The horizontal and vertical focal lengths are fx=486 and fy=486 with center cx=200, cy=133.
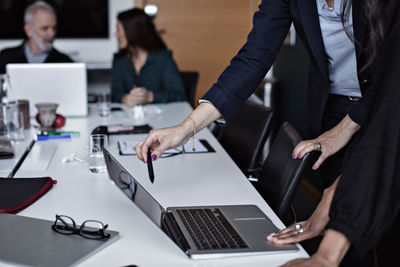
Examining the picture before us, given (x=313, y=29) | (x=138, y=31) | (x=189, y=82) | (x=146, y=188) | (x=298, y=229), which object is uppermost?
(x=313, y=29)

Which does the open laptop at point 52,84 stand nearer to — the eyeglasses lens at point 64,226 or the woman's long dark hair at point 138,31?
the woman's long dark hair at point 138,31

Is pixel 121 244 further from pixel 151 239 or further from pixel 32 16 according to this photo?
pixel 32 16

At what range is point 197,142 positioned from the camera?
2.14 meters

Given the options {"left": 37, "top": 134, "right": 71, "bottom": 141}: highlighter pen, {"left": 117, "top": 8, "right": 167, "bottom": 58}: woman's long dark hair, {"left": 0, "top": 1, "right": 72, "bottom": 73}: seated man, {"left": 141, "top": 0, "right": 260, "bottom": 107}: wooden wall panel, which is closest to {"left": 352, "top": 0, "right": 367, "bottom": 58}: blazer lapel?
{"left": 37, "top": 134, "right": 71, "bottom": 141}: highlighter pen

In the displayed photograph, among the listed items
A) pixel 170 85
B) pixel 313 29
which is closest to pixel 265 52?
pixel 313 29

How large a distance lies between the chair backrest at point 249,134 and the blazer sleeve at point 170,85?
2.98 feet

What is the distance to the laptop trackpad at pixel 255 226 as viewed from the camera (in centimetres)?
115

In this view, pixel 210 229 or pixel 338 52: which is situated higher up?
pixel 338 52

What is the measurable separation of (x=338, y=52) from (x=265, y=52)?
9.1 inches

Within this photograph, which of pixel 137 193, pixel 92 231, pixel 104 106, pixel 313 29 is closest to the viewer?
pixel 92 231

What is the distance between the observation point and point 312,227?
39.7 inches

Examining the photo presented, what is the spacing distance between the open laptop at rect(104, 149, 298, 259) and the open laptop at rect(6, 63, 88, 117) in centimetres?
142

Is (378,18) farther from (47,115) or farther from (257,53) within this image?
(47,115)

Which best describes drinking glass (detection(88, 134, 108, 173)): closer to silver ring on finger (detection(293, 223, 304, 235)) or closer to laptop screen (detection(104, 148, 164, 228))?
laptop screen (detection(104, 148, 164, 228))
